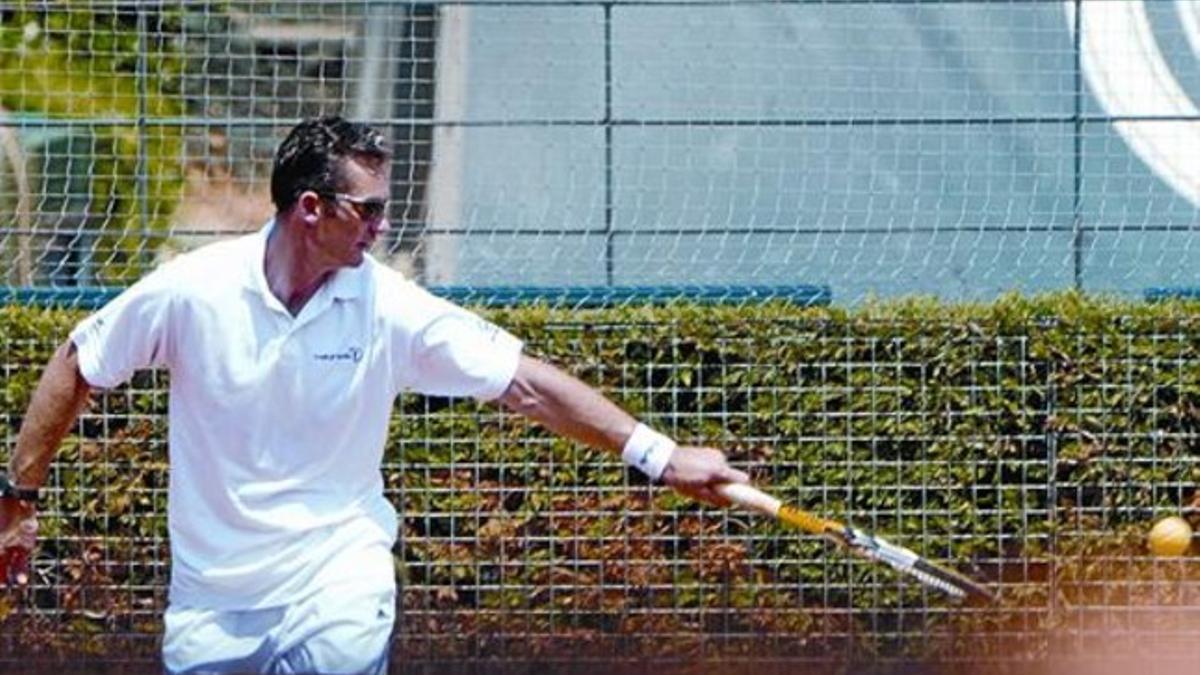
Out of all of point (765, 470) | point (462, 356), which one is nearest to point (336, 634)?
point (462, 356)

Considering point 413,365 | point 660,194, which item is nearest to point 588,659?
point 660,194

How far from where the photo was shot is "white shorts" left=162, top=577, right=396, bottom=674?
574cm

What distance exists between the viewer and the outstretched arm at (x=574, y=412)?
595cm

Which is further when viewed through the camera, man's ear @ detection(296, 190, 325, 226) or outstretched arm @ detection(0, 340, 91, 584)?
outstretched arm @ detection(0, 340, 91, 584)

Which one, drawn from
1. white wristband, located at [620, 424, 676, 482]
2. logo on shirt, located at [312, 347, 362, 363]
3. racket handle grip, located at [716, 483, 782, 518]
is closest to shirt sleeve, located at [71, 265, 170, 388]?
logo on shirt, located at [312, 347, 362, 363]

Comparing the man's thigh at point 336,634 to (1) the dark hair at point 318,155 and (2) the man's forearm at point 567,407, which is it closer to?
(2) the man's forearm at point 567,407

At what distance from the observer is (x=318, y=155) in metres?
5.91

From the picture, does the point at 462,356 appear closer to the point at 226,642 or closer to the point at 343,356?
the point at 343,356

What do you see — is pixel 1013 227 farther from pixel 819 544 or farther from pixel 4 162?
pixel 4 162

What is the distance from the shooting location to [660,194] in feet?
36.0

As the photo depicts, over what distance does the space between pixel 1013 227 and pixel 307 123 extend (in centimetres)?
526

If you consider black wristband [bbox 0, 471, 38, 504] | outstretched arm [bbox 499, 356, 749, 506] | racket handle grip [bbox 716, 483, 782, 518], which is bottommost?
black wristband [bbox 0, 471, 38, 504]

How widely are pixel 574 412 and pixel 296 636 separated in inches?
29.7

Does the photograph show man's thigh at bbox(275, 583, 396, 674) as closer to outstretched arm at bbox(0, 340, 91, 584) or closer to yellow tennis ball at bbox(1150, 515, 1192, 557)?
outstretched arm at bbox(0, 340, 91, 584)
